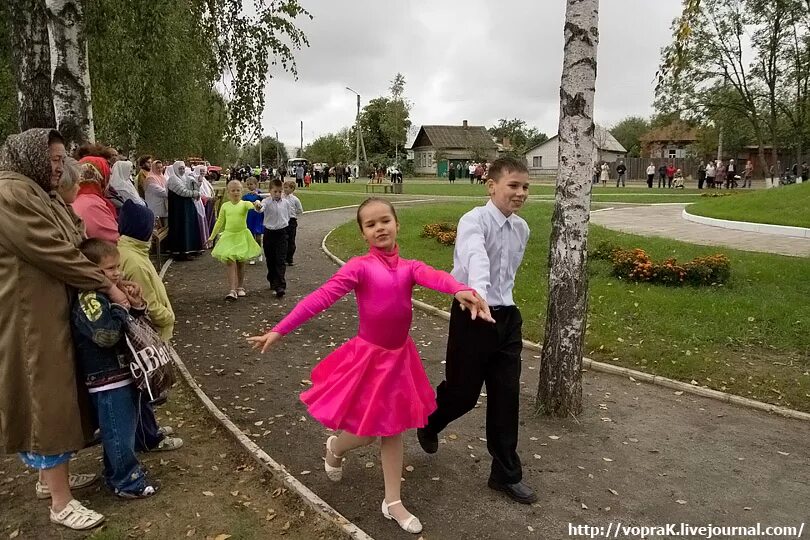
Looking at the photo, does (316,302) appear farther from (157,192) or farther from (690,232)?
(690,232)

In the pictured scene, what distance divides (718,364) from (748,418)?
1202 mm

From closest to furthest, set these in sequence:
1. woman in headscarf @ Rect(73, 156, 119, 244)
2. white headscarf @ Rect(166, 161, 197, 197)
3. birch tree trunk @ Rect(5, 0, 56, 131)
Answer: woman in headscarf @ Rect(73, 156, 119, 244), birch tree trunk @ Rect(5, 0, 56, 131), white headscarf @ Rect(166, 161, 197, 197)

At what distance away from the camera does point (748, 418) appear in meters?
5.53

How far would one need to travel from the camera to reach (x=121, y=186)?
561 cm

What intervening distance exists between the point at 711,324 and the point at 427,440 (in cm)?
496

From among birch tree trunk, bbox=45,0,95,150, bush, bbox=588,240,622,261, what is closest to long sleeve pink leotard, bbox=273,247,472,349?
birch tree trunk, bbox=45,0,95,150

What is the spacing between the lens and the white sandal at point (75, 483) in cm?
393

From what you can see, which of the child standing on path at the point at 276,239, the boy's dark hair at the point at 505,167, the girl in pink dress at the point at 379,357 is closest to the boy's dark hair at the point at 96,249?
the girl in pink dress at the point at 379,357

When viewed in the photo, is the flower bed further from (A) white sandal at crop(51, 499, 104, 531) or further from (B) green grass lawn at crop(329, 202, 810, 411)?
(A) white sandal at crop(51, 499, 104, 531)

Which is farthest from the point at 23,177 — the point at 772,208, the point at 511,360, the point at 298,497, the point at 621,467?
the point at 772,208

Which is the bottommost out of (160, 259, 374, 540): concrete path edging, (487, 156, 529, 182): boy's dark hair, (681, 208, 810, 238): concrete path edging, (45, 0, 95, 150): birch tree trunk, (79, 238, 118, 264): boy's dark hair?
(160, 259, 374, 540): concrete path edging

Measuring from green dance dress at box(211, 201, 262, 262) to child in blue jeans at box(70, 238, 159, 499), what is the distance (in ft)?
19.2

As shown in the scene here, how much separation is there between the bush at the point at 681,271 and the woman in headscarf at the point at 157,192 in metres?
8.48

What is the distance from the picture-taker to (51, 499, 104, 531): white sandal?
3.58 m
